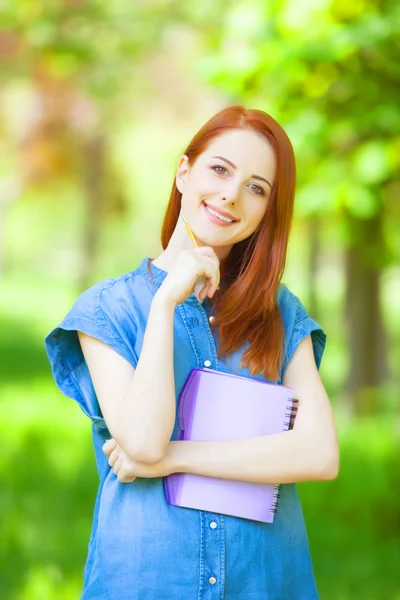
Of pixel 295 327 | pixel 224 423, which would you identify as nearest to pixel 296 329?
pixel 295 327

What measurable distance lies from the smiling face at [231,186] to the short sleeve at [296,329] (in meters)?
0.21

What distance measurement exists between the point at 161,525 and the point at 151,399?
28 cm

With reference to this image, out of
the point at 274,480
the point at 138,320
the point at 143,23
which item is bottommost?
the point at 274,480

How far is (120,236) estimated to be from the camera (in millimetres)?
25016

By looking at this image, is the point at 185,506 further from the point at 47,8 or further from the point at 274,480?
the point at 47,8

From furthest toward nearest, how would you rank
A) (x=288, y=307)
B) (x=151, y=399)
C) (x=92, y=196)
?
1. (x=92, y=196)
2. (x=288, y=307)
3. (x=151, y=399)

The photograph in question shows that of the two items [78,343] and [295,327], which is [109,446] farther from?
[295,327]

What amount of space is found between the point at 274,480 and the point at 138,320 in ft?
1.41

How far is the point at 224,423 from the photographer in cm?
191

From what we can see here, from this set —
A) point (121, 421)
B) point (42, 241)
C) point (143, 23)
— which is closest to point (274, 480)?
point (121, 421)

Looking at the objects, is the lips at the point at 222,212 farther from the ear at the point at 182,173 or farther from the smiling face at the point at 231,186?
the ear at the point at 182,173

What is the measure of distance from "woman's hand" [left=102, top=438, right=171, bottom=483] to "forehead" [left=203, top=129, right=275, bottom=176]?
2.05 ft

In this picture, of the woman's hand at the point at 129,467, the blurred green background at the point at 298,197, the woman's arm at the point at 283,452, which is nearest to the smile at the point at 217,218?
the woman's arm at the point at 283,452

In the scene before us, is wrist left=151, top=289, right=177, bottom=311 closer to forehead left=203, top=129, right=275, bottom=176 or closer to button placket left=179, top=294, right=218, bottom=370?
button placket left=179, top=294, right=218, bottom=370
